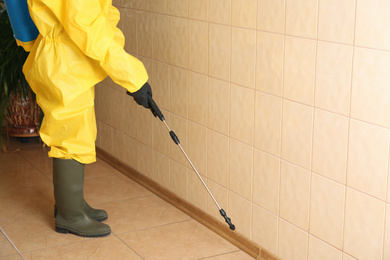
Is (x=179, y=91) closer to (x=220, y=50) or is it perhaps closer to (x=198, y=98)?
(x=198, y=98)

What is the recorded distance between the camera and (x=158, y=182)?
3.53 m

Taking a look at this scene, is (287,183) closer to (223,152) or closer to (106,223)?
(223,152)

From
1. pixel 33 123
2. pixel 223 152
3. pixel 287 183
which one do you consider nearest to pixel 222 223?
pixel 223 152

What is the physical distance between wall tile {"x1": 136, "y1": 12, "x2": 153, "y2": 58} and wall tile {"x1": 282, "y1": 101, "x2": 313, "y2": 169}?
3.76 feet

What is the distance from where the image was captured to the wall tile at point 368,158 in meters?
2.08

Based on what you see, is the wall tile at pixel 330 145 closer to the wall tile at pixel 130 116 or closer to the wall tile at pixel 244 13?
the wall tile at pixel 244 13

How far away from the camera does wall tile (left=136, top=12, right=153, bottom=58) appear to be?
3.39m

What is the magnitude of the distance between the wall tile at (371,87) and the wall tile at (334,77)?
0.11 feet

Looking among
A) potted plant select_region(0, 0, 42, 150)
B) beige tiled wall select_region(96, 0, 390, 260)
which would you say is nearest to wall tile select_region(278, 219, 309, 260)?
beige tiled wall select_region(96, 0, 390, 260)

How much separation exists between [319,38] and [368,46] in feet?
0.78

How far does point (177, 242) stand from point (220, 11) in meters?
1.06

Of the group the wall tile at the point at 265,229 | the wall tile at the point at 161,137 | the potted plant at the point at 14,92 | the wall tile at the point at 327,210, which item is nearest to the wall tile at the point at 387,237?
the wall tile at the point at 327,210

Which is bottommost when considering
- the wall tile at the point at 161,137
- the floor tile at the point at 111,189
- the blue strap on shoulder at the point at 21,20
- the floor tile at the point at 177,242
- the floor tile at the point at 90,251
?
the floor tile at the point at 90,251

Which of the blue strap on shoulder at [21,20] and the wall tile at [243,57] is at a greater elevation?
the blue strap on shoulder at [21,20]
